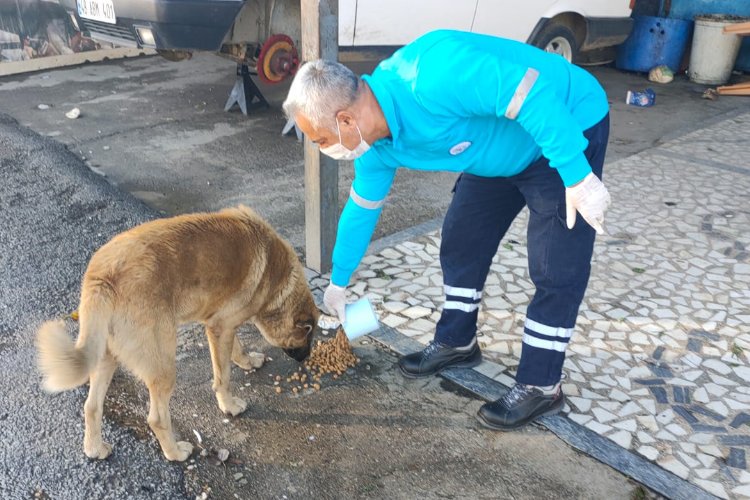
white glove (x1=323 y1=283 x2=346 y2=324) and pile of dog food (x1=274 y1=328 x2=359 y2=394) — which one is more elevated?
white glove (x1=323 y1=283 x2=346 y2=324)

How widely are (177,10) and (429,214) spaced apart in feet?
9.25

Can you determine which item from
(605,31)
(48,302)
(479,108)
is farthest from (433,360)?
(605,31)

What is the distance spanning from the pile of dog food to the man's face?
148 centimetres

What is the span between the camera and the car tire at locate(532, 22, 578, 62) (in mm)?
8039

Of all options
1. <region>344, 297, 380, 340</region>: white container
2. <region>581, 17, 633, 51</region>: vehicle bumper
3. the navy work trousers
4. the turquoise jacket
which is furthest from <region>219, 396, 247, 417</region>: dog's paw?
<region>581, 17, 633, 51</region>: vehicle bumper

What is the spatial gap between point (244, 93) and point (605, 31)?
4.83 metres

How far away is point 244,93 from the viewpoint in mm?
7680

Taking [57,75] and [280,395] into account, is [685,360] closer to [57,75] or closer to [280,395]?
[280,395]

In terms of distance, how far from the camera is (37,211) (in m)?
5.19

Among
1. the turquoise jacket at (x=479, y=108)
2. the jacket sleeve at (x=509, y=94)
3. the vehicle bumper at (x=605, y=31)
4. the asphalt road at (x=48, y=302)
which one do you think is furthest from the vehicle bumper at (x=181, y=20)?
the vehicle bumper at (x=605, y=31)

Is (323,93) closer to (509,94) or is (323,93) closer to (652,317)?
(509,94)

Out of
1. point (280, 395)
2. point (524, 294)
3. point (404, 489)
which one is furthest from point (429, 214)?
point (404, 489)

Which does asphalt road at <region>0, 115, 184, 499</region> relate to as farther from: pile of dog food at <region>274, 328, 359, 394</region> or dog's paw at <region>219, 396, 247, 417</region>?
pile of dog food at <region>274, 328, 359, 394</region>

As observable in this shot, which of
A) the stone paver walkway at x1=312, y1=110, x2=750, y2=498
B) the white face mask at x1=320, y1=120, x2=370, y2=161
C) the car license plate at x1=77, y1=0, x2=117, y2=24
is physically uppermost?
the car license plate at x1=77, y1=0, x2=117, y2=24
